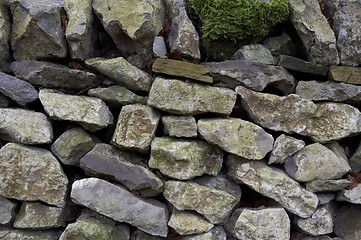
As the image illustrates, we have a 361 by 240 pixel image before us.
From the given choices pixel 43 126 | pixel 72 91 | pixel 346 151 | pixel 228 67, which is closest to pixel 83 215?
pixel 43 126

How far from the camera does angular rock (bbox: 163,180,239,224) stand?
117 inches

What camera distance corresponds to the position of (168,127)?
3004mm

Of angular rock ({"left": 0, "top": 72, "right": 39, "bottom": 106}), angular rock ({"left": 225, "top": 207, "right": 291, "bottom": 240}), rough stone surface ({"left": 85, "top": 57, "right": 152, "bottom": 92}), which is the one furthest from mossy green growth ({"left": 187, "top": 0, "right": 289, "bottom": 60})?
angular rock ({"left": 0, "top": 72, "right": 39, "bottom": 106})

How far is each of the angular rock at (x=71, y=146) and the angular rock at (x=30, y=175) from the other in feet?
0.27

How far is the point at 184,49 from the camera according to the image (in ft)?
10.2

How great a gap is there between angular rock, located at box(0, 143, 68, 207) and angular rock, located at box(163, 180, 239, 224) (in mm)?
1051

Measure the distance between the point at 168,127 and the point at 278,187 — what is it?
1270 millimetres

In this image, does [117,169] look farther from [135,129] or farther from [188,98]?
[188,98]

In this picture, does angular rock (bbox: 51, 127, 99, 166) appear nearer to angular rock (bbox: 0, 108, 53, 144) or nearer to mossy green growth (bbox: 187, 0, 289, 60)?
angular rock (bbox: 0, 108, 53, 144)

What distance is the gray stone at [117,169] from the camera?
113 inches

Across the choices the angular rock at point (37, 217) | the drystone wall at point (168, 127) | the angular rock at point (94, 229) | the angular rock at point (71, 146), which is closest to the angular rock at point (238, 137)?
the drystone wall at point (168, 127)

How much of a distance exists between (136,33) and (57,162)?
4.89 feet

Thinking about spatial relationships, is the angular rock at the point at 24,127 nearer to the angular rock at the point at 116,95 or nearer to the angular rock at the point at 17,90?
the angular rock at the point at 17,90

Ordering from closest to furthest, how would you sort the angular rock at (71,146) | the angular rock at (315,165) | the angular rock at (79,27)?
1. the angular rock at (71,146)
2. the angular rock at (79,27)
3. the angular rock at (315,165)
